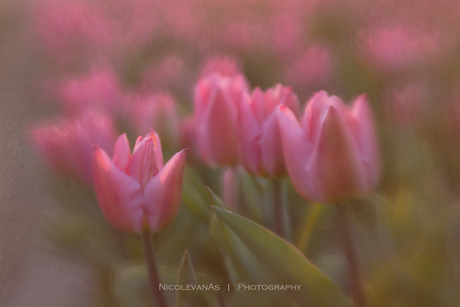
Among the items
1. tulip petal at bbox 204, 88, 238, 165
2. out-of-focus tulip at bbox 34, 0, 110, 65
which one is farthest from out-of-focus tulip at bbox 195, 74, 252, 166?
out-of-focus tulip at bbox 34, 0, 110, 65

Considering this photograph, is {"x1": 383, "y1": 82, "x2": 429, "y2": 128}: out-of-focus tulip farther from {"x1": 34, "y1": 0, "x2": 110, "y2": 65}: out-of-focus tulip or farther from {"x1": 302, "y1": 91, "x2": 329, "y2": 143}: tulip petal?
{"x1": 34, "y1": 0, "x2": 110, "y2": 65}: out-of-focus tulip

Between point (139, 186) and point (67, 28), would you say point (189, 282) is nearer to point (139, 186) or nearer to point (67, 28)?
point (139, 186)

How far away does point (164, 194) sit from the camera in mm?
180

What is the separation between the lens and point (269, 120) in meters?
0.20

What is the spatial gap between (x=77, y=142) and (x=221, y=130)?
87 millimetres

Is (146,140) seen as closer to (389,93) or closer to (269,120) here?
(269,120)

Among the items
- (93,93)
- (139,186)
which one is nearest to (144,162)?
(139,186)

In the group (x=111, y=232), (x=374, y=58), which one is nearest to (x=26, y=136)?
(x=111, y=232)

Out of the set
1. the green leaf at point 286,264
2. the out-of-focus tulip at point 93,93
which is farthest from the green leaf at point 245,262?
the out-of-focus tulip at point 93,93

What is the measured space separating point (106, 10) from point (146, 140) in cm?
18

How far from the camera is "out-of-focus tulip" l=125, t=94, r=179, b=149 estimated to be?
0.25 metres

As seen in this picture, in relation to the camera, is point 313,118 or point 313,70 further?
point 313,70

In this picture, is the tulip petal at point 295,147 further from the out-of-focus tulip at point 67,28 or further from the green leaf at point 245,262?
the out-of-focus tulip at point 67,28

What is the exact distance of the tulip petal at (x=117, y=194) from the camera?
0.58ft
